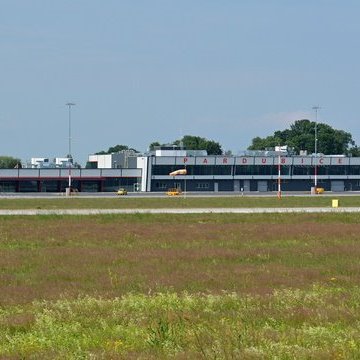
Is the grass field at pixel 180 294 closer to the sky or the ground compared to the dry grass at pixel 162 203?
closer to the sky

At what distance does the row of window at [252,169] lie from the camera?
15225cm

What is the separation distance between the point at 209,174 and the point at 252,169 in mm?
8132

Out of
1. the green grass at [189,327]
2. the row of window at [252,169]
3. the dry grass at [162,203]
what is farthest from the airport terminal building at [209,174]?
the green grass at [189,327]

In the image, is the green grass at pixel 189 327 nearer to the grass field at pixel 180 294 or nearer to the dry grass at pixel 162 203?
the grass field at pixel 180 294

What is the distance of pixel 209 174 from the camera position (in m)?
153

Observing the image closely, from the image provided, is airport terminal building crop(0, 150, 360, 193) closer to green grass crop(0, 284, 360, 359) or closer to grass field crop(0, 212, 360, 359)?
grass field crop(0, 212, 360, 359)

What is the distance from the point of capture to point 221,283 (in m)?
18.4

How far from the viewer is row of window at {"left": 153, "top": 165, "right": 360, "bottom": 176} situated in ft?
500

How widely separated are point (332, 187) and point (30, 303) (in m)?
144

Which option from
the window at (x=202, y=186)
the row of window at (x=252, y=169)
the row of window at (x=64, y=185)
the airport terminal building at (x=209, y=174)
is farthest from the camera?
the row of window at (x=252, y=169)

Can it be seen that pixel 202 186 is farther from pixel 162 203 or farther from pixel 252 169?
pixel 162 203

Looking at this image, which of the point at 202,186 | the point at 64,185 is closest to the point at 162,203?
the point at 64,185

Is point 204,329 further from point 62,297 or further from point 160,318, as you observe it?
point 62,297

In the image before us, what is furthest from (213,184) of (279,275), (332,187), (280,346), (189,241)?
(280,346)
